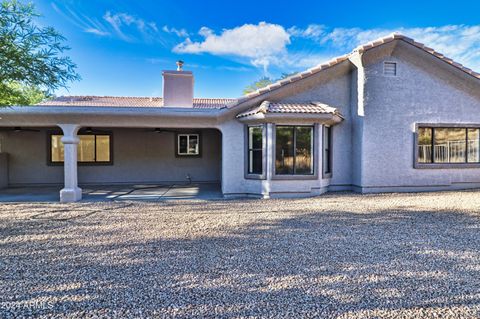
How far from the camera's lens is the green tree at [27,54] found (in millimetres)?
6504

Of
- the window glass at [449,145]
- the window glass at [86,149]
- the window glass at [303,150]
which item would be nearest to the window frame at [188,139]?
the window glass at [86,149]

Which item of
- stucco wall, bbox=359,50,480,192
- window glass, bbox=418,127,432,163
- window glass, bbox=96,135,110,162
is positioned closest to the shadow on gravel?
stucco wall, bbox=359,50,480,192

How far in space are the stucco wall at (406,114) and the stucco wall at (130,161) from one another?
7612mm

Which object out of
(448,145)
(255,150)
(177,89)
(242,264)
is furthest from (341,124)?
(177,89)

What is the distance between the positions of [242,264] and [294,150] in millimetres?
6627

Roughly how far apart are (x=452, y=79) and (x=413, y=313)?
1204 cm

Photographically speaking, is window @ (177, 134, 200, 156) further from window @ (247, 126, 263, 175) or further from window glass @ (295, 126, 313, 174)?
window glass @ (295, 126, 313, 174)

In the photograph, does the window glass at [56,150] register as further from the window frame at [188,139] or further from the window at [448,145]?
the window at [448,145]

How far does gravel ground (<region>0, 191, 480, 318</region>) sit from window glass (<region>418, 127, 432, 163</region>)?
3.82m

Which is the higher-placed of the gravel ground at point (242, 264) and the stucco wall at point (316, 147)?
the stucco wall at point (316, 147)

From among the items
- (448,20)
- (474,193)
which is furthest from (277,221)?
(448,20)

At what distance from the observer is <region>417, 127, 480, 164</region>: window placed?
11.3m

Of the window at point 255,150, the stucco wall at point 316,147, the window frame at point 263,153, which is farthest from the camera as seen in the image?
the window at point 255,150

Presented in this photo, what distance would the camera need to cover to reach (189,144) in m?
14.8
